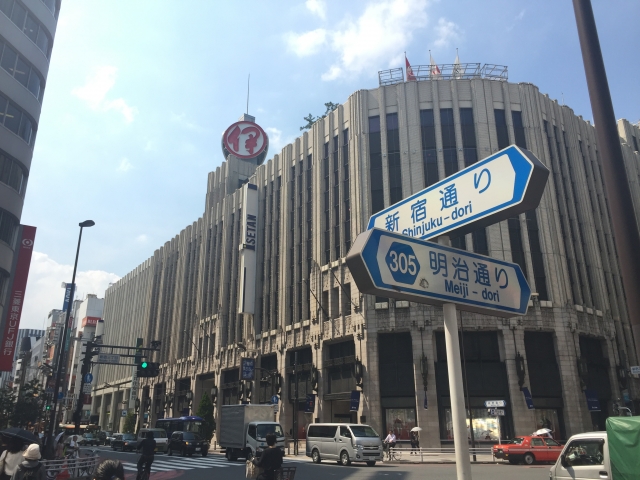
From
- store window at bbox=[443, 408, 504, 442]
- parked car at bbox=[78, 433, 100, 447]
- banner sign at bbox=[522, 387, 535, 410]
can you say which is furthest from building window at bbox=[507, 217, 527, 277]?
parked car at bbox=[78, 433, 100, 447]

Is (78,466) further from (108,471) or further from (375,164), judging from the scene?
(375,164)

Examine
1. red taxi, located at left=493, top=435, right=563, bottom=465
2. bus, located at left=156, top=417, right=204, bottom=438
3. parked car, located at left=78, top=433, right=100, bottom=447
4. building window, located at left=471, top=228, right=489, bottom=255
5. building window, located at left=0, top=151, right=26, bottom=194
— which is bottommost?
parked car, located at left=78, top=433, right=100, bottom=447

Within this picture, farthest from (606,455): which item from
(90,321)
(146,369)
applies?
(90,321)

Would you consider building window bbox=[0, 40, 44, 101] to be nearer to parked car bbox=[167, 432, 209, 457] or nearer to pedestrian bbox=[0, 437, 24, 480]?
parked car bbox=[167, 432, 209, 457]

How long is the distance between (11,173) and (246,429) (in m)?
22.5

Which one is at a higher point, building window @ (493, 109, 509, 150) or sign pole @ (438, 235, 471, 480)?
building window @ (493, 109, 509, 150)

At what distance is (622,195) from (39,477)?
9155 mm

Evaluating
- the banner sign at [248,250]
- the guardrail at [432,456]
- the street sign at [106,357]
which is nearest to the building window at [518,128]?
the guardrail at [432,456]

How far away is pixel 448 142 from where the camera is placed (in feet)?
142

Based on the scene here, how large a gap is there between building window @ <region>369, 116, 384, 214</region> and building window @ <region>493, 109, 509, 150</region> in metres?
10.2

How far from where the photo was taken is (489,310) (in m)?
5.81

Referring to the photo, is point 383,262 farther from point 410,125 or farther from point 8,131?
point 410,125

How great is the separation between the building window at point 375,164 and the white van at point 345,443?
63.5 feet

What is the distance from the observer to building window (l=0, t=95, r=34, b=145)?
3211 cm
